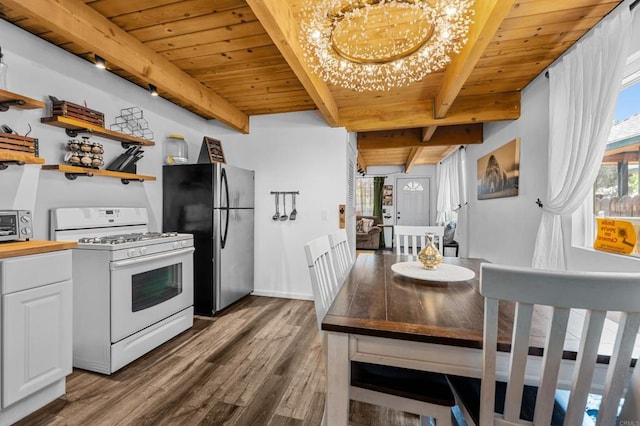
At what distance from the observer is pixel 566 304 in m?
0.68

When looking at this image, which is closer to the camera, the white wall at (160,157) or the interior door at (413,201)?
the white wall at (160,157)

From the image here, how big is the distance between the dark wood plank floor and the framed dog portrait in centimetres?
267

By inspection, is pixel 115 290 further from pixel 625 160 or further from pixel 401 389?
pixel 625 160

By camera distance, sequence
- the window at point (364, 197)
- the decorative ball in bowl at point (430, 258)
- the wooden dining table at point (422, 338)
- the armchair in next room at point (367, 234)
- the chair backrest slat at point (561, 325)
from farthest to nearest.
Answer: the window at point (364, 197) < the armchair in next room at point (367, 234) < the decorative ball in bowl at point (430, 258) < the wooden dining table at point (422, 338) < the chair backrest slat at point (561, 325)

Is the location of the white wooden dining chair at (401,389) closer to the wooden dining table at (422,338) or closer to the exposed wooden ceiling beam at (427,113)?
the wooden dining table at (422,338)

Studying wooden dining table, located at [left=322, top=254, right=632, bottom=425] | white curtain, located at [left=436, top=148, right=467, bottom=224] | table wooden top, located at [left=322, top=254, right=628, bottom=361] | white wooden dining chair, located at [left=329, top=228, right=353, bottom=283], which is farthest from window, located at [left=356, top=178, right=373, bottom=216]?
wooden dining table, located at [left=322, top=254, right=632, bottom=425]

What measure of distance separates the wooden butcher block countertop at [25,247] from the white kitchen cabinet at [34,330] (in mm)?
29

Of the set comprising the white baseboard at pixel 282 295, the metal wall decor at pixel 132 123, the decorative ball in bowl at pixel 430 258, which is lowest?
the white baseboard at pixel 282 295

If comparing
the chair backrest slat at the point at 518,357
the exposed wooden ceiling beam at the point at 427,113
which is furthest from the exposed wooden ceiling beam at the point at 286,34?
the chair backrest slat at the point at 518,357

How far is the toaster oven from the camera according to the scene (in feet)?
5.34

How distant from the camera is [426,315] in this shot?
1.06 m

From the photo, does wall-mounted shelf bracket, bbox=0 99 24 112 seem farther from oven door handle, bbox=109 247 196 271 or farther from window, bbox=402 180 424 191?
window, bbox=402 180 424 191

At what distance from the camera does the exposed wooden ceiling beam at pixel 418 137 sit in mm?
4121

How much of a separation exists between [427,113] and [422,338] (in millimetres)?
2818
